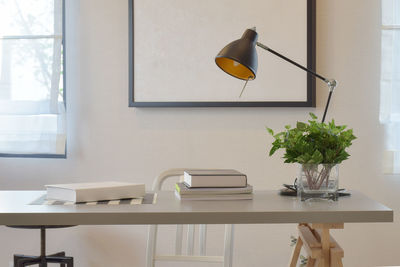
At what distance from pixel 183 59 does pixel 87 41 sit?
0.54 meters

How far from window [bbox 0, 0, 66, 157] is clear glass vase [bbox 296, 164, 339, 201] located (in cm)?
169


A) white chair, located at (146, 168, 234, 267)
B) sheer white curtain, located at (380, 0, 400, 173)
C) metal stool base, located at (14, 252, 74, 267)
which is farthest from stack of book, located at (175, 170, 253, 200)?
sheer white curtain, located at (380, 0, 400, 173)

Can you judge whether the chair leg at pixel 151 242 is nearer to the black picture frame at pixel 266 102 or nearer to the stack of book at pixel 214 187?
the stack of book at pixel 214 187

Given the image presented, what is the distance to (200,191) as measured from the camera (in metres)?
1.67

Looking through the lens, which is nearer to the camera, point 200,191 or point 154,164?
point 200,191

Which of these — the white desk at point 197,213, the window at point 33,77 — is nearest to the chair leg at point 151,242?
the white desk at point 197,213

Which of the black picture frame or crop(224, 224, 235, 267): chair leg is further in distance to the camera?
the black picture frame

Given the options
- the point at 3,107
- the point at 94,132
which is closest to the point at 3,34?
the point at 3,107

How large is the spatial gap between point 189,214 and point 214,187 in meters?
0.23

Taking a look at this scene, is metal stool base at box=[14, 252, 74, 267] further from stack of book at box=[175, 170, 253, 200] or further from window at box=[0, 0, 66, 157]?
stack of book at box=[175, 170, 253, 200]

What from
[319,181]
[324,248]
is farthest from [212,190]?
[324,248]

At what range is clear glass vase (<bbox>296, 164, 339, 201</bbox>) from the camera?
5.39ft

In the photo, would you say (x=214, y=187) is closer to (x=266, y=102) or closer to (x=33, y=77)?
(x=266, y=102)

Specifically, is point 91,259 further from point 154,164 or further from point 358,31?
point 358,31
